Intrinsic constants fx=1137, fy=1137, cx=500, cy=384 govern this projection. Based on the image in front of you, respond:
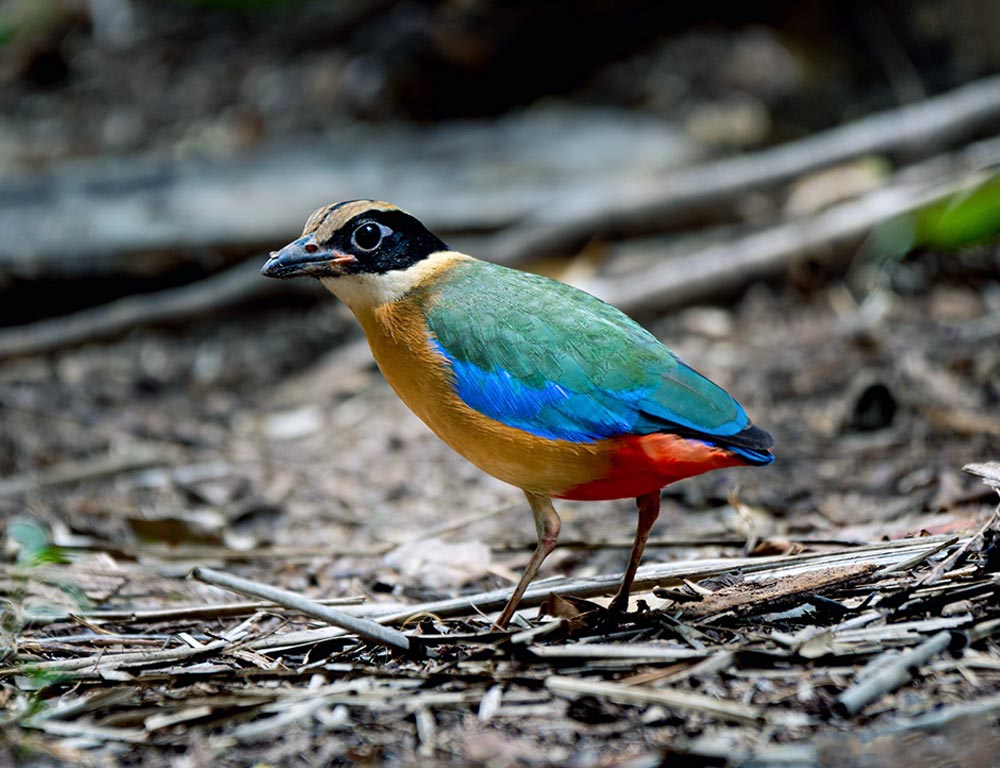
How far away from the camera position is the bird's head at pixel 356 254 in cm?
410

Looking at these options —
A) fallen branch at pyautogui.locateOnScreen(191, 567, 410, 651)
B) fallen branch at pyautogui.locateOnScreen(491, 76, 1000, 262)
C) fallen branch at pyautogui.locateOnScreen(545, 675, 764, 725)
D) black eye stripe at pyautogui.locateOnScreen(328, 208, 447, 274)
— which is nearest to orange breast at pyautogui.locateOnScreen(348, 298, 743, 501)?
black eye stripe at pyautogui.locateOnScreen(328, 208, 447, 274)

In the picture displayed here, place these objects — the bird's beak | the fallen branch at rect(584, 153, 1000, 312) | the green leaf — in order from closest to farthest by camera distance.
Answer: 1. the bird's beak
2. the green leaf
3. the fallen branch at rect(584, 153, 1000, 312)

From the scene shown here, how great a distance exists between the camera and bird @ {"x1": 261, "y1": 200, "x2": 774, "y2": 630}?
12.1 ft

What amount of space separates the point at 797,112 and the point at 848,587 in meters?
9.02

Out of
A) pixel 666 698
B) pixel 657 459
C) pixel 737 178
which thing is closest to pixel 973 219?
pixel 657 459

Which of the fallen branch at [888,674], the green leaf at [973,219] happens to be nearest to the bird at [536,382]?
the fallen branch at [888,674]

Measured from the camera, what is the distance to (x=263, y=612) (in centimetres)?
407

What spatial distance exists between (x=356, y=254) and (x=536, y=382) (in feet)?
2.89

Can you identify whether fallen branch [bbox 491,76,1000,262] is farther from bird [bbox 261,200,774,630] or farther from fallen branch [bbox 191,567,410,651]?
fallen branch [bbox 191,567,410,651]

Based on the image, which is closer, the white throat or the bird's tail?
the bird's tail

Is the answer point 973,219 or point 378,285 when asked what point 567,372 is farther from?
point 973,219

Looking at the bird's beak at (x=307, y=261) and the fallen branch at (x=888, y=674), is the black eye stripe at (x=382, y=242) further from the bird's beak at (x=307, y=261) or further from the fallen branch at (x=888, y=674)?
the fallen branch at (x=888, y=674)

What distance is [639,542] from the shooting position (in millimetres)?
3955

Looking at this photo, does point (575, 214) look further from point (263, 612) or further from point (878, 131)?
point (263, 612)
